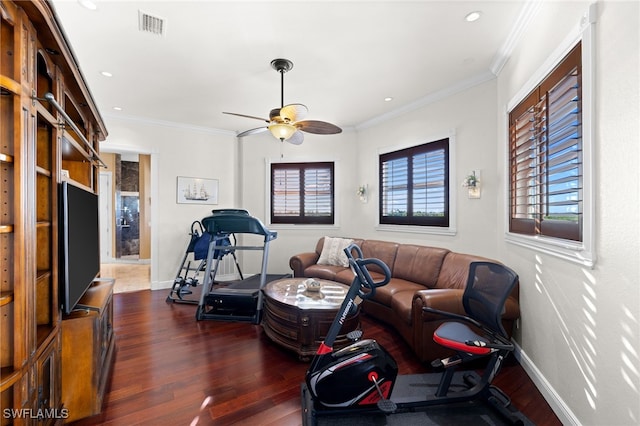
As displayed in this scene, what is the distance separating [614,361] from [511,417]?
73cm

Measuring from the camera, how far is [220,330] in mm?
3238

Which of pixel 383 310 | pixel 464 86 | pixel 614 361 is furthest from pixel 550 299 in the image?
pixel 464 86

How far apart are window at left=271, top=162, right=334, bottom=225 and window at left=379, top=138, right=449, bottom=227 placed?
1.11 m

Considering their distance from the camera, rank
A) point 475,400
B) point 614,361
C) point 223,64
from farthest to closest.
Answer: point 223,64 → point 475,400 → point 614,361

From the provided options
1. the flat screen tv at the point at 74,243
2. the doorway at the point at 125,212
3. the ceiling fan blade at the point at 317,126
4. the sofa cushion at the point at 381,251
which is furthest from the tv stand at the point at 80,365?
the doorway at the point at 125,212

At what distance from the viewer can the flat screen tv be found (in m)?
1.68

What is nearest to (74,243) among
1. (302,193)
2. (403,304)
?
(403,304)

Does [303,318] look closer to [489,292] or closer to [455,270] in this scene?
[489,292]

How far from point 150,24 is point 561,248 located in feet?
11.9

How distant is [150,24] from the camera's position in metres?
2.41

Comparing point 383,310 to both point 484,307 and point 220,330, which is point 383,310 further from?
point 220,330

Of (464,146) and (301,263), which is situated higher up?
(464,146)

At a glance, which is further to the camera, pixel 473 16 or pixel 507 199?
pixel 507 199

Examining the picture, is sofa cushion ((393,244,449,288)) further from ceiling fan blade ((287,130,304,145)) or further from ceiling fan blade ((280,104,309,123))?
ceiling fan blade ((280,104,309,123))
